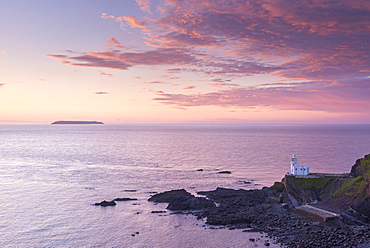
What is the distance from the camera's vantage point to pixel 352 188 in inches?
2197

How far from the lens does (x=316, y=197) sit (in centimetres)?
6069

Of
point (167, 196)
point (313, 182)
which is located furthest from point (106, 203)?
point (313, 182)

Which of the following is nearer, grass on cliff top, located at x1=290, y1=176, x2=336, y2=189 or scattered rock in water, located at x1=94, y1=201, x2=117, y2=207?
scattered rock in water, located at x1=94, y1=201, x2=117, y2=207

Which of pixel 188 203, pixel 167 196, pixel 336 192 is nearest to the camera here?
pixel 336 192

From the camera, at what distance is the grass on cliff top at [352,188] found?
5365 cm

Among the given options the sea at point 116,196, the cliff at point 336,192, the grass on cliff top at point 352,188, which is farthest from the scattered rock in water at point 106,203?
the grass on cliff top at point 352,188

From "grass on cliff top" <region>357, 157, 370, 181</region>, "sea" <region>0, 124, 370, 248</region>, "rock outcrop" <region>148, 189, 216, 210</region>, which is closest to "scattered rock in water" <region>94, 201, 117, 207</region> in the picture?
"sea" <region>0, 124, 370, 248</region>

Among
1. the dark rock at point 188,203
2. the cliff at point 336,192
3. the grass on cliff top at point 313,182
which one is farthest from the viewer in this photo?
the grass on cliff top at point 313,182

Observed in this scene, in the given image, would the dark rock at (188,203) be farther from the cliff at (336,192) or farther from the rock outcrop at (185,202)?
the cliff at (336,192)

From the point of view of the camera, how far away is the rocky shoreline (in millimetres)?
42938

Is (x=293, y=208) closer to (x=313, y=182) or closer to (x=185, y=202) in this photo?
(x=313, y=182)

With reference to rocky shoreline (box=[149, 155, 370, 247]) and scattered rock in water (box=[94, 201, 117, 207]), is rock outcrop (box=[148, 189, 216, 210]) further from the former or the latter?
scattered rock in water (box=[94, 201, 117, 207])

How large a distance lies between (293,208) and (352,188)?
10.5 m

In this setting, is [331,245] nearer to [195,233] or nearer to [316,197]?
[195,233]
